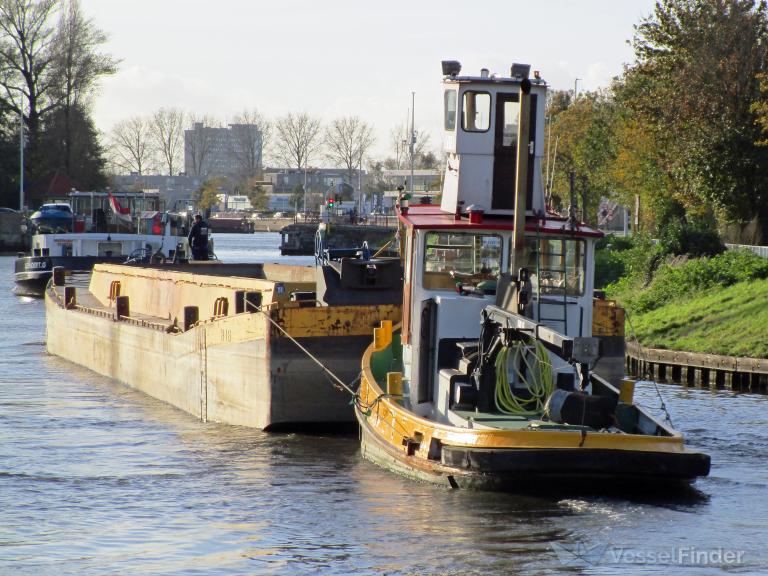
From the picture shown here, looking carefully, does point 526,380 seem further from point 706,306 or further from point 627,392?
point 706,306

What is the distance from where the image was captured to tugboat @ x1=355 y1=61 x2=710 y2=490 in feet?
49.4

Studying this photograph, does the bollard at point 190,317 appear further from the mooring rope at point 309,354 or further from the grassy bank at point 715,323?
the grassy bank at point 715,323

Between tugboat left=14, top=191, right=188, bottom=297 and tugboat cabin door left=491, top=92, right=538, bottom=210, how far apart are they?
32.3 metres

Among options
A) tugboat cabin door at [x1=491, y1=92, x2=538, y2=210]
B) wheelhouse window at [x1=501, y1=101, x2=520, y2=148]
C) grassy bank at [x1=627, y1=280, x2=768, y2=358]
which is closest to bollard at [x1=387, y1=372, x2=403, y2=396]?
tugboat cabin door at [x1=491, y1=92, x2=538, y2=210]

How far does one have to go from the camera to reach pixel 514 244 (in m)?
16.8

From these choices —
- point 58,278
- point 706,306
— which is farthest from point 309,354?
point 58,278

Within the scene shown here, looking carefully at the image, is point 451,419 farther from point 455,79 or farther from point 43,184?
point 43,184

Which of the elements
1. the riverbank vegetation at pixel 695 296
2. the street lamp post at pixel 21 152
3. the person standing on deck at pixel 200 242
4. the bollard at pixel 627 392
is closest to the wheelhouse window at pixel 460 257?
the bollard at pixel 627 392

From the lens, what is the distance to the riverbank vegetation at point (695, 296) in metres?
30.0

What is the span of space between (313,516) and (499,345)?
10.4 ft

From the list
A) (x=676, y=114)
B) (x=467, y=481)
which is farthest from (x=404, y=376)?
(x=676, y=114)

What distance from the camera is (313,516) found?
A: 50.9 feet

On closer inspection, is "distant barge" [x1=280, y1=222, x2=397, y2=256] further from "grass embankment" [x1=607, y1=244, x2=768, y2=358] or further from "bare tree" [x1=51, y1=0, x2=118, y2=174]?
"grass embankment" [x1=607, y1=244, x2=768, y2=358]

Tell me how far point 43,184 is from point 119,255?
4650 cm
